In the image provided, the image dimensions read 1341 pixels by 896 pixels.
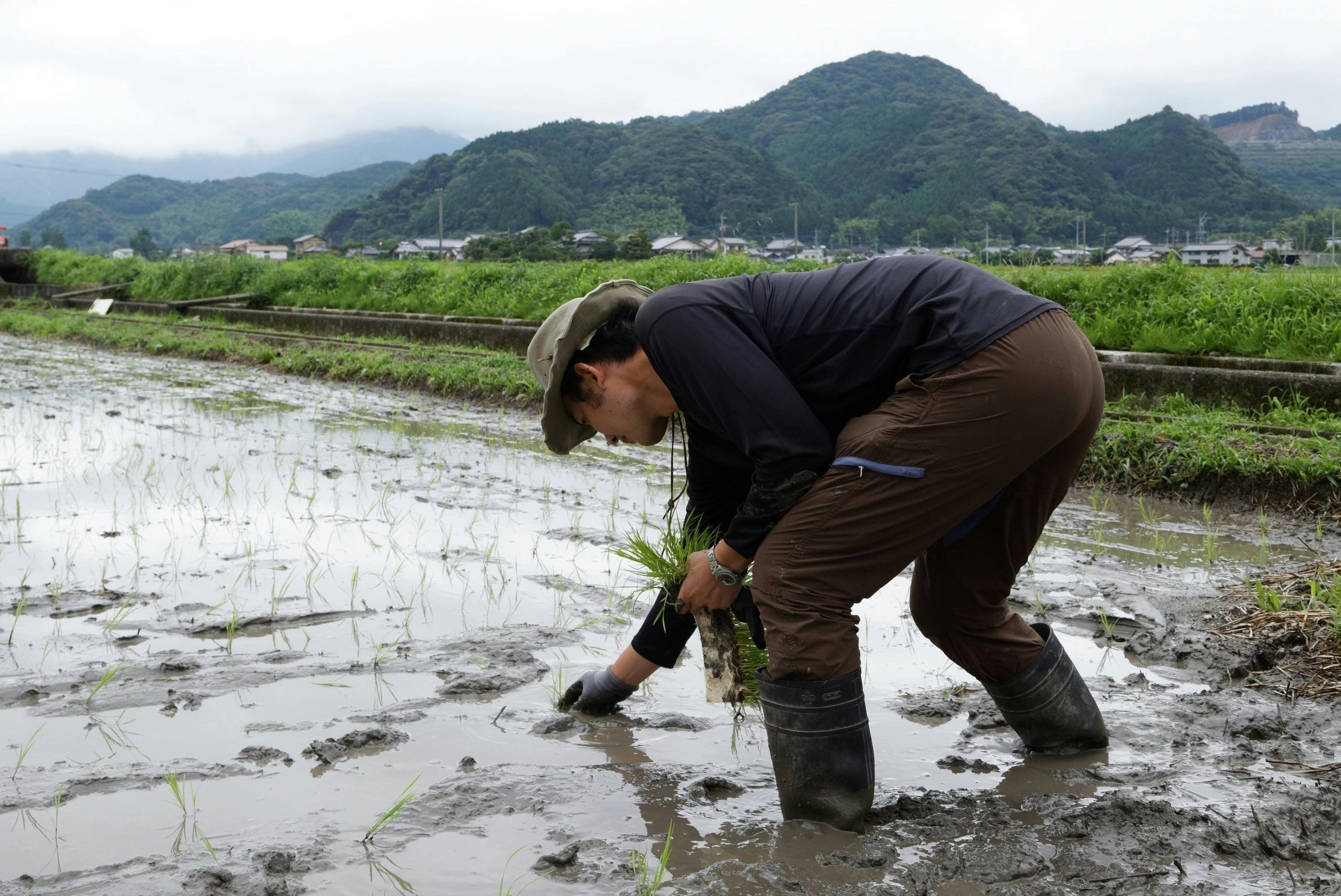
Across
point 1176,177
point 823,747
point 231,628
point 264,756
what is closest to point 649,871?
point 823,747

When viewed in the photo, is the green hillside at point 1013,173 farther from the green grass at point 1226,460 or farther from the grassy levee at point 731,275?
the green grass at point 1226,460

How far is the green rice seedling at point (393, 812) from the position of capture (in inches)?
76.1

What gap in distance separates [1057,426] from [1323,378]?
4.63 meters

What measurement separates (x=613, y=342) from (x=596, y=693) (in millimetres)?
972

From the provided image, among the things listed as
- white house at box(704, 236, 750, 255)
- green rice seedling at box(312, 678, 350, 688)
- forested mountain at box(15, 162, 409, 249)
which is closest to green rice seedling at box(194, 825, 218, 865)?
green rice seedling at box(312, 678, 350, 688)

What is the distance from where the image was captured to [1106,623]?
302 cm

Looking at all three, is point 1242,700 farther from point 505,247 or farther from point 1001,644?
point 505,247

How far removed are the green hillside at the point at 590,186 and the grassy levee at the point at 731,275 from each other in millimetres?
26163

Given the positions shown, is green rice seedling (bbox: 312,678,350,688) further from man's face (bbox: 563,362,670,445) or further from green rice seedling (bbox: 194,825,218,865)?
man's face (bbox: 563,362,670,445)

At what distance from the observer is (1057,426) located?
6.10 feet

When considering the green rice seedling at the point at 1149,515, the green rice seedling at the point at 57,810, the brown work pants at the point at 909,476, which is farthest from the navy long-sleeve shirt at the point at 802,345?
the green rice seedling at the point at 1149,515

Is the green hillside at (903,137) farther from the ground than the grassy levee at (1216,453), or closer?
farther from the ground

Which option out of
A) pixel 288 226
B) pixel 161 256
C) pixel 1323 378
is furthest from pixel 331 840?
pixel 288 226

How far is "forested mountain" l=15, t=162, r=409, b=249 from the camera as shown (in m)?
91.7
